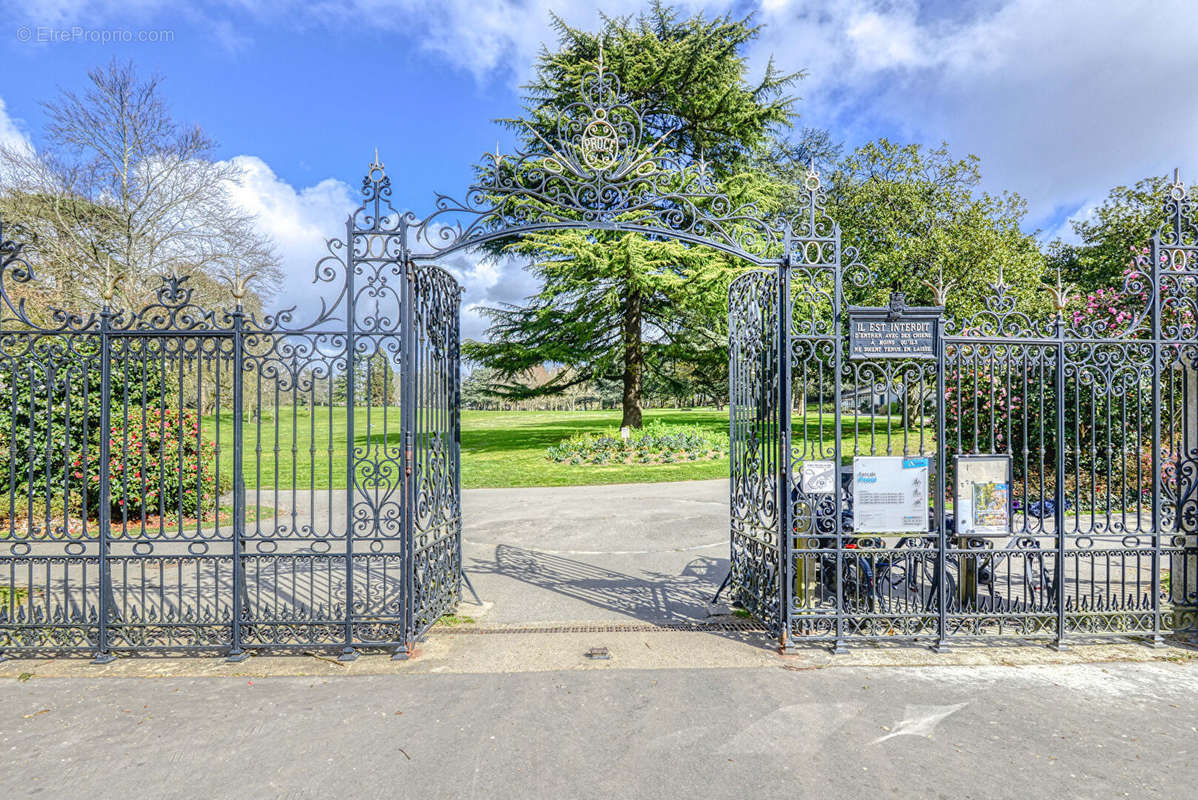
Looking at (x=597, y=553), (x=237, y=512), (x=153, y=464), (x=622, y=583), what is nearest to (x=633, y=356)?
(x=597, y=553)

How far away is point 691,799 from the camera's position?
334 centimetres

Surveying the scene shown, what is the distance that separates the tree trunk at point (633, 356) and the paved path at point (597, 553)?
8764mm

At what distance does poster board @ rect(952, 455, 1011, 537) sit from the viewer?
18.0 ft

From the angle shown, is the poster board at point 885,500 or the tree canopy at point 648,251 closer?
the poster board at point 885,500

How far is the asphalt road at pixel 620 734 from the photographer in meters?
3.48

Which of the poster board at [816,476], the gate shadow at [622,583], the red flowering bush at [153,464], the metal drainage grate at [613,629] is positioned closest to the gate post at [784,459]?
the poster board at [816,476]

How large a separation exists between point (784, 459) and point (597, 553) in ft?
13.8

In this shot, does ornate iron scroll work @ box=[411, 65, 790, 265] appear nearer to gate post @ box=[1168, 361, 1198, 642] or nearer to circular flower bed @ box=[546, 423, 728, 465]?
gate post @ box=[1168, 361, 1198, 642]

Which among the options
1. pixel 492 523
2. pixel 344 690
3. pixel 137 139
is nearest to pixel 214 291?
pixel 137 139

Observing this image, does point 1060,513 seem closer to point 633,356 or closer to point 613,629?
point 613,629

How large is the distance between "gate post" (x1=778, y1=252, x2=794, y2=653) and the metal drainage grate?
0.49m

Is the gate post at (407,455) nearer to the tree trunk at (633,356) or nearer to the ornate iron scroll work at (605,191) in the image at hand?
the ornate iron scroll work at (605,191)

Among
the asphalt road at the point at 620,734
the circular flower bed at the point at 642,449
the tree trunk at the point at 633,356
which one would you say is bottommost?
the asphalt road at the point at 620,734

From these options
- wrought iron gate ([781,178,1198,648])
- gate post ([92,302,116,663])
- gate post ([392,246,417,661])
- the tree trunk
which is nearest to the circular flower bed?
the tree trunk
